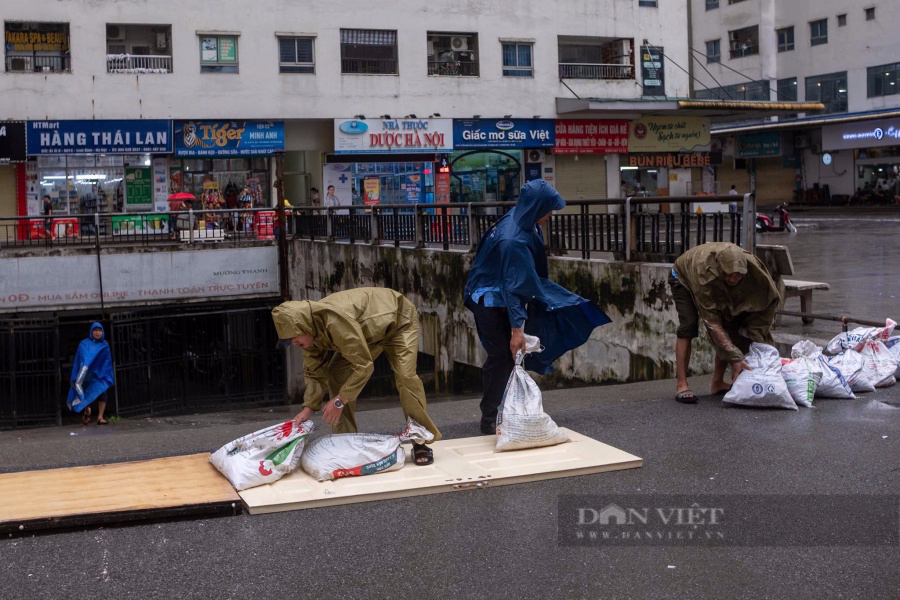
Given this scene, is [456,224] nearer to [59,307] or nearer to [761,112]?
[59,307]

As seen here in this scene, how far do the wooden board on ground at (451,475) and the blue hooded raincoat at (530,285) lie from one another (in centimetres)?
81

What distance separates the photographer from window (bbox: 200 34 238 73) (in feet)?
101

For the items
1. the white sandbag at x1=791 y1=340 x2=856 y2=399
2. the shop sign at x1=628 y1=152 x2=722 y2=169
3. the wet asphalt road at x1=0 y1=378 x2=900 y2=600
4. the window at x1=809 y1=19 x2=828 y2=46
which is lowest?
the wet asphalt road at x1=0 y1=378 x2=900 y2=600

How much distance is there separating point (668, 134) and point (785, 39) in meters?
19.0

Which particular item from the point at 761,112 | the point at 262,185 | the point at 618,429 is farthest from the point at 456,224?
the point at 761,112

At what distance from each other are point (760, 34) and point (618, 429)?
49.3 meters

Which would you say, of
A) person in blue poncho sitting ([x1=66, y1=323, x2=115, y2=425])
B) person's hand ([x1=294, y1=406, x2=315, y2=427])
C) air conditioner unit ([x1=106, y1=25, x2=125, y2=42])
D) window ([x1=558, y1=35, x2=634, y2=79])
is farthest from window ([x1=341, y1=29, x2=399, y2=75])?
person's hand ([x1=294, y1=406, x2=315, y2=427])

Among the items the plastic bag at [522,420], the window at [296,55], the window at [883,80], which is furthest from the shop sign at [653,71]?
the plastic bag at [522,420]

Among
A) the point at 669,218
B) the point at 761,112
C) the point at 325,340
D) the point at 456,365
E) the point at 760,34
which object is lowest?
the point at 456,365

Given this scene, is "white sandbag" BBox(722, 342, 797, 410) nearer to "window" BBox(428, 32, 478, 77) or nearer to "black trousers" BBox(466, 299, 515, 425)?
"black trousers" BBox(466, 299, 515, 425)

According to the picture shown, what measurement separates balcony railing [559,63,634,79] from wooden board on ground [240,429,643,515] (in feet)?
98.2

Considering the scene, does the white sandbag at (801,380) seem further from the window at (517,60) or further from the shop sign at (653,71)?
the shop sign at (653,71)

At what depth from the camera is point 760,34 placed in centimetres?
5225

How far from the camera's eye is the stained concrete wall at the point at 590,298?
10.8 metres
